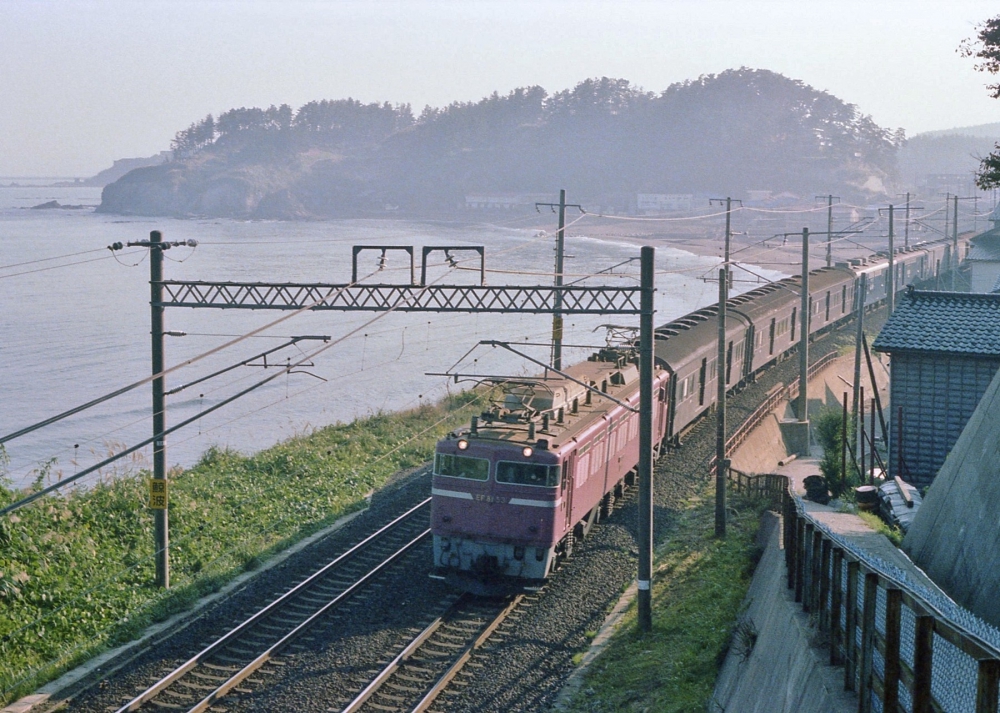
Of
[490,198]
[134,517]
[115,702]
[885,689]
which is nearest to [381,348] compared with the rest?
[134,517]

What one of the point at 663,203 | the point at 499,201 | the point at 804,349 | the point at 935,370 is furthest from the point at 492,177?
the point at 935,370

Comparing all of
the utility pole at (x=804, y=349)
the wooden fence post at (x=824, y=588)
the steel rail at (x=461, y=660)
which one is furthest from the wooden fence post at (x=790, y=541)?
the utility pole at (x=804, y=349)

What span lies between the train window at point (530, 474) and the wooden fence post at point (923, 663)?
10.8 metres

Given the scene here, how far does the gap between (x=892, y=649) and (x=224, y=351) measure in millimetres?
52329

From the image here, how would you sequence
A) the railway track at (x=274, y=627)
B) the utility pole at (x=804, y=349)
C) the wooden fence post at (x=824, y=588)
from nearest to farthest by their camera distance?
the wooden fence post at (x=824, y=588)
the railway track at (x=274, y=627)
the utility pole at (x=804, y=349)

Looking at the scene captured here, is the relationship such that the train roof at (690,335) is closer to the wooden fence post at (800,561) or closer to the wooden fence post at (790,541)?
the wooden fence post at (790,541)

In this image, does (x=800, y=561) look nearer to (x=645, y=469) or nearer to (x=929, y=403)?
(x=645, y=469)

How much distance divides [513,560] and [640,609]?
89.2 inches

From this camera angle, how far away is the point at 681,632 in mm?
16469

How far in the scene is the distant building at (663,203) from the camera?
161250 mm

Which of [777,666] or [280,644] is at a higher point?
[777,666]

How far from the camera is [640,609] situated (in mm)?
17047

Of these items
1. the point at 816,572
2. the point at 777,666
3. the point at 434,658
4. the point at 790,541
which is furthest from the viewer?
the point at 434,658

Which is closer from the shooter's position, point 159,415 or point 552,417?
point 159,415
